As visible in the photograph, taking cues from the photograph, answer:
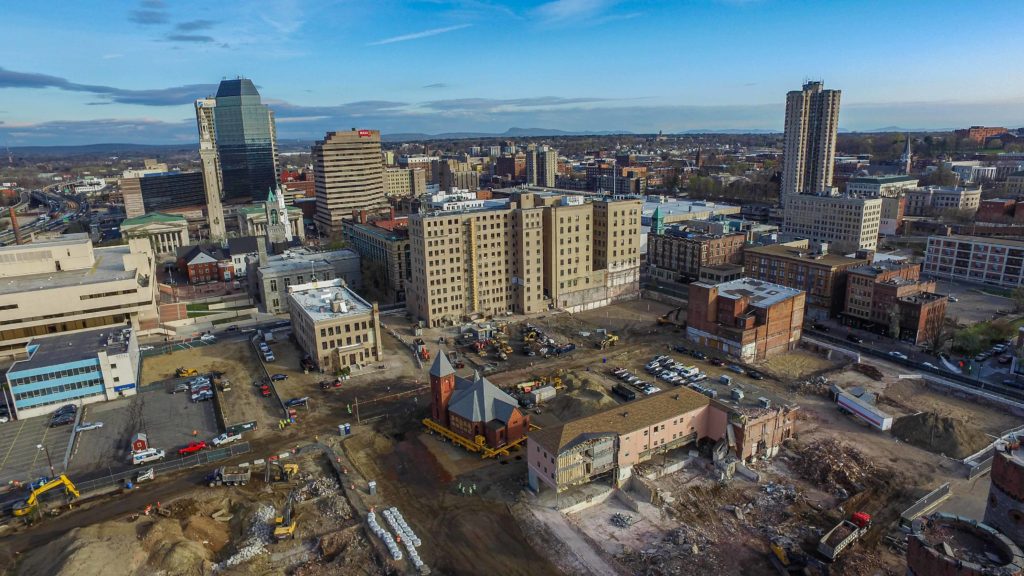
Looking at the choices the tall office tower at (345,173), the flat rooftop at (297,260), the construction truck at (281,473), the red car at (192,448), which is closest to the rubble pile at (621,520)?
the construction truck at (281,473)

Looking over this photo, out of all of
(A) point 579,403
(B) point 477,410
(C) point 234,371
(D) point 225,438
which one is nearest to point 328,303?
(C) point 234,371

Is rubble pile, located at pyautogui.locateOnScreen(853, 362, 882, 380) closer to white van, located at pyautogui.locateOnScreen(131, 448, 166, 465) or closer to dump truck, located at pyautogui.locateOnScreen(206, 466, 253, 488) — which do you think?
dump truck, located at pyautogui.locateOnScreen(206, 466, 253, 488)

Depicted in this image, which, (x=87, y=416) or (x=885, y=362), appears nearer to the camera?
(x=87, y=416)

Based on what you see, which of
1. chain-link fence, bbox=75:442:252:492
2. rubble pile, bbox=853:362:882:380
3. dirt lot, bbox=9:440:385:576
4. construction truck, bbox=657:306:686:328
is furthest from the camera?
construction truck, bbox=657:306:686:328

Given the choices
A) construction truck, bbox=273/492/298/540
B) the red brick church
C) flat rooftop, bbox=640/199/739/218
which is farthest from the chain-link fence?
flat rooftop, bbox=640/199/739/218

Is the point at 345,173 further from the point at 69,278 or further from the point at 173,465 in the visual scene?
the point at 173,465

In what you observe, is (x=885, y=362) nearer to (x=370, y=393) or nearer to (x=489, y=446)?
(x=489, y=446)

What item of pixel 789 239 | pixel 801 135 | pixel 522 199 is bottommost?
pixel 789 239

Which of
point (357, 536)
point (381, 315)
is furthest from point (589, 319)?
point (357, 536)
